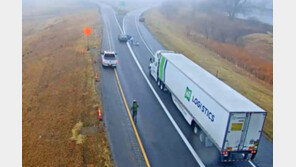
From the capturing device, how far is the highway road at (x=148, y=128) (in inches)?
657

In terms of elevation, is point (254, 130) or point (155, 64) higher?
point (254, 130)

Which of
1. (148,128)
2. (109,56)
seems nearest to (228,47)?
(109,56)

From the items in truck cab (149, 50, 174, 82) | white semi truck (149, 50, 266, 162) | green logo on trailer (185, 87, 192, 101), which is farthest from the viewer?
truck cab (149, 50, 174, 82)

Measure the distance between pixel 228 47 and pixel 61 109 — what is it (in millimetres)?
39286

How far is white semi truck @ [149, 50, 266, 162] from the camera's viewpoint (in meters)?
15.0

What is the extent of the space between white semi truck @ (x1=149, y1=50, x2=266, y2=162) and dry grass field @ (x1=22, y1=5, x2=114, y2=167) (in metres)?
5.99

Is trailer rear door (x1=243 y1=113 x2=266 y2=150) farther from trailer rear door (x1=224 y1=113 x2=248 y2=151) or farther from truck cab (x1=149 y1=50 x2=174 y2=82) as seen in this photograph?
truck cab (x1=149 y1=50 x2=174 y2=82)

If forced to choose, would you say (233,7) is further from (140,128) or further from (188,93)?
(140,128)

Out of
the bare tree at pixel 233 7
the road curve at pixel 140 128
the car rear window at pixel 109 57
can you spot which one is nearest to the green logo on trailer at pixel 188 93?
the road curve at pixel 140 128

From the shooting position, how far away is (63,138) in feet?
60.3

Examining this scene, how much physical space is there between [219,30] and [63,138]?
5618 cm

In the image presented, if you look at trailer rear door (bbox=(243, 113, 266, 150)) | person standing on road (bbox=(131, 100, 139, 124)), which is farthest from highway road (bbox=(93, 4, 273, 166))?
trailer rear door (bbox=(243, 113, 266, 150))

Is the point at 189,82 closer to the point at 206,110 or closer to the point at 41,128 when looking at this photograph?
the point at 206,110

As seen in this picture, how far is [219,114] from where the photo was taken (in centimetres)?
1547
